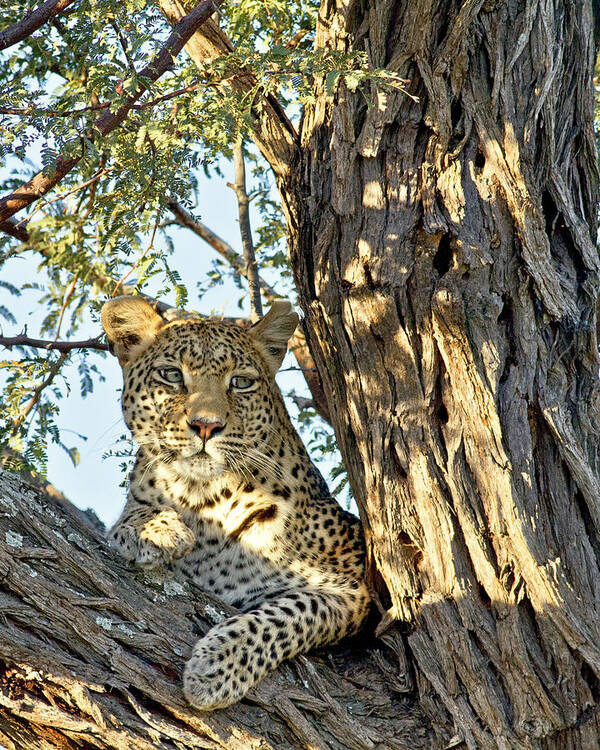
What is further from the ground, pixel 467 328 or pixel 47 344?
pixel 467 328

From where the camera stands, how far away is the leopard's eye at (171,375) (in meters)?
6.31

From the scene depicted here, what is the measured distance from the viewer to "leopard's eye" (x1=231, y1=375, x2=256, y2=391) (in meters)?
6.43

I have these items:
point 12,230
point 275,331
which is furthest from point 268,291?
point 12,230

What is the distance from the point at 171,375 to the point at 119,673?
Answer: 2602mm

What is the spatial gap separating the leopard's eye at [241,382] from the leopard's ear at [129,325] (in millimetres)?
704

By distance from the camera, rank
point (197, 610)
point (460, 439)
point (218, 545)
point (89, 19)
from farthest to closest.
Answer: point (218, 545) < point (89, 19) < point (197, 610) < point (460, 439)

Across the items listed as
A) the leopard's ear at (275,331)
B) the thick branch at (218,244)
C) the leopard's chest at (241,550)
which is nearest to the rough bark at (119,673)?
the leopard's chest at (241,550)

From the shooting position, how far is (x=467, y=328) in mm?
4711

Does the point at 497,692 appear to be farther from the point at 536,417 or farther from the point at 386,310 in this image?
the point at 386,310

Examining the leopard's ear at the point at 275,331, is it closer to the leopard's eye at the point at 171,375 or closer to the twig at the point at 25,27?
the leopard's eye at the point at 171,375

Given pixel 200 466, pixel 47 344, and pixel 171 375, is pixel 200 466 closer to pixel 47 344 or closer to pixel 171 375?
pixel 171 375

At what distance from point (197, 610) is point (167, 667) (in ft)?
1.94

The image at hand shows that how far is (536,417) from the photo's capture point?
467cm

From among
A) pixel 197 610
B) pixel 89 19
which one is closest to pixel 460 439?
pixel 197 610
